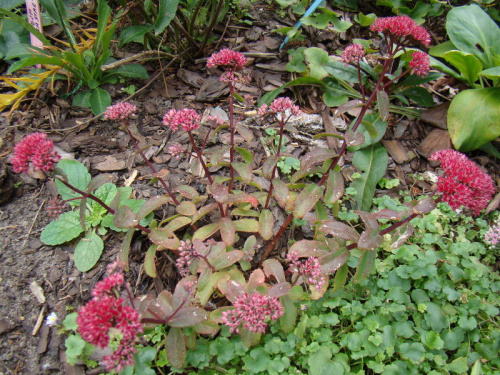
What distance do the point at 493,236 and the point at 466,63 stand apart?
4.43 feet

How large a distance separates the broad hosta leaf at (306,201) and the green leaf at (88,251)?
4.32 feet

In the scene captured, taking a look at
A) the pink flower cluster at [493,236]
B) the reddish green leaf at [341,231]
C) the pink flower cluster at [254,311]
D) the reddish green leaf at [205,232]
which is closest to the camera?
the pink flower cluster at [254,311]

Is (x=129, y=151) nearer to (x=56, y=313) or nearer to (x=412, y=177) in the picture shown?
(x=56, y=313)

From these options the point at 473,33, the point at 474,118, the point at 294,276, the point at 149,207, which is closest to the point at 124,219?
the point at 149,207

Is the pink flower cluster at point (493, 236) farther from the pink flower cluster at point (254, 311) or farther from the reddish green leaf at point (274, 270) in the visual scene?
the pink flower cluster at point (254, 311)

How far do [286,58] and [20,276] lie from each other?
2.90 m

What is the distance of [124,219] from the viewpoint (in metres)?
2.10

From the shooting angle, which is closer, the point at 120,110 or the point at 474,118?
the point at 120,110

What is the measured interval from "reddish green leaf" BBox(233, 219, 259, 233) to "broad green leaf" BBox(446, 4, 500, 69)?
2.35 metres

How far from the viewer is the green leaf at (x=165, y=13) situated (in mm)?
2754

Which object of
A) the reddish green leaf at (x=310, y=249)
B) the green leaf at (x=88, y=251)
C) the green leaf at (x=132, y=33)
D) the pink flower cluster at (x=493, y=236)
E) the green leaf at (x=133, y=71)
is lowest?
the pink flower cluster at (x=493, y=236)

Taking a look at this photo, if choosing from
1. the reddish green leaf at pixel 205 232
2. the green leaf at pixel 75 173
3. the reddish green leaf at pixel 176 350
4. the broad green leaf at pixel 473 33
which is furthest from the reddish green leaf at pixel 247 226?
the broad green leaf at pixel 473 33

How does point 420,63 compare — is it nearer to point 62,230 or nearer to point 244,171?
point 244,171

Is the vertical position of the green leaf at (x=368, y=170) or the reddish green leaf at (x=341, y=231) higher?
the reddish green leaf at (x=341, y=231)
